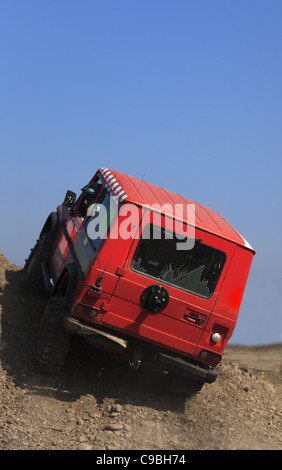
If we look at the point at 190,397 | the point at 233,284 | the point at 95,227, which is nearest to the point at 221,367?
the point at 190,397

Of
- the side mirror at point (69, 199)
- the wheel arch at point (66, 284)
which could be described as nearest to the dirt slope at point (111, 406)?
the wheel arch at point (66, 284)

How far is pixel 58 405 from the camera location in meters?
6.52

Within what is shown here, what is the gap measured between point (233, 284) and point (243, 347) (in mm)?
5340

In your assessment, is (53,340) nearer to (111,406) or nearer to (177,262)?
(111,406)

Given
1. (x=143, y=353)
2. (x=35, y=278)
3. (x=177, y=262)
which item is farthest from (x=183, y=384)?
(x=35, y=278)

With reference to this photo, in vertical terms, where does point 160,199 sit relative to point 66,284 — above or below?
above

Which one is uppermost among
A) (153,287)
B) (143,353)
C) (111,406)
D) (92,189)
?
(92,189)

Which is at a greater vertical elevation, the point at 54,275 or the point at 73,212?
the point at 73,212

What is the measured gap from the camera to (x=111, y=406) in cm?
661

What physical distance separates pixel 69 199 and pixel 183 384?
2.98 metres

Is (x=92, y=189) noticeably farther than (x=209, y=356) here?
Yes

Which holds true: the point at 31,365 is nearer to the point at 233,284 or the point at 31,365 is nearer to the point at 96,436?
the point at 96,436

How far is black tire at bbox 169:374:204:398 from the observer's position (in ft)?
22.8

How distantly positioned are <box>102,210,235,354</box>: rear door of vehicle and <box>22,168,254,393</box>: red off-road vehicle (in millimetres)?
10
